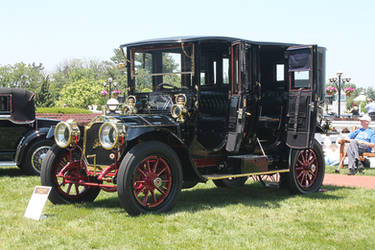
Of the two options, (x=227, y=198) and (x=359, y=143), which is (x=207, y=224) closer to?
(x=227, y=198)

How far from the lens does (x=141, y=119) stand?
680 cm

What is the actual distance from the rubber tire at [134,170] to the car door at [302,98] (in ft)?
7.36

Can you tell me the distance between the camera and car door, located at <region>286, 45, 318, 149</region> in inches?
304

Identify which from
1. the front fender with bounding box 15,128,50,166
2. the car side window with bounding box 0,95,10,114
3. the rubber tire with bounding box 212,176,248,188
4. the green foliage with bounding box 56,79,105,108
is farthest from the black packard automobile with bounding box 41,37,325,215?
the green foliage with bounding box 56,79,105,108

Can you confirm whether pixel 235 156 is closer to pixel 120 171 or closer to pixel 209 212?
pixel 209 212

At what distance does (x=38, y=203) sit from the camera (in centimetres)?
632

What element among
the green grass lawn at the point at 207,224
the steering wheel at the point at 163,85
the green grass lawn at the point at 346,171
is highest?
the steering wheel at the point at 163,85

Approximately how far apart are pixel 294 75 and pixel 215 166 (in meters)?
1.93

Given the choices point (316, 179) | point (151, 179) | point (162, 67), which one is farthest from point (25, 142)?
point (316, 179)

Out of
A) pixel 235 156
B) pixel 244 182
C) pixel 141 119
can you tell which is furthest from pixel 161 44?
pixel 244 182

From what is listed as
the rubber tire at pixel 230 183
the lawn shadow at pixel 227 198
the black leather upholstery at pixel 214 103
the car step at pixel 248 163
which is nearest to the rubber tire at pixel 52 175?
the lawn shadow at pixel 227 198

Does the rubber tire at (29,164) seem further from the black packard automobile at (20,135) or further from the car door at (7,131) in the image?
the car door at (7,131)

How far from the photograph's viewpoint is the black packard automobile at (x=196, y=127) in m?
6.50

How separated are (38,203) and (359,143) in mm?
7478
